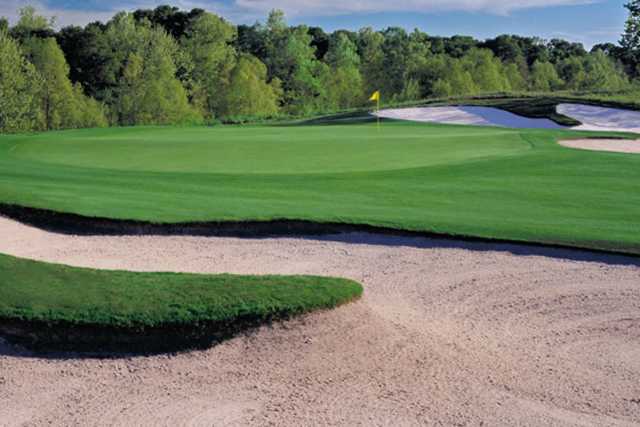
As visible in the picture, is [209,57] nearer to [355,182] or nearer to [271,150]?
[271,150]

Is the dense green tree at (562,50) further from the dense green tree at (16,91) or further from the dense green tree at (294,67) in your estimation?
the dense green tree at (16,91)

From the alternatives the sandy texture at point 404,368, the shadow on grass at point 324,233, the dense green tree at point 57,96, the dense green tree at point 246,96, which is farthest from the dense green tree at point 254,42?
the sandy texture at point 404,368

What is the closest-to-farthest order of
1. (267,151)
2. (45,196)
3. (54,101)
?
(45,196), (267,151), (54,101)

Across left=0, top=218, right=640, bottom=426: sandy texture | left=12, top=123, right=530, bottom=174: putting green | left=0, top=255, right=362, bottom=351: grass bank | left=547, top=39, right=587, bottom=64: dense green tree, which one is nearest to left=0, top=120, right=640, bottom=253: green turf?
left=12, top=123, right=530, bottom=174: putting green

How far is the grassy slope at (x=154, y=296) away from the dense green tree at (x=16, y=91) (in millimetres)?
51442

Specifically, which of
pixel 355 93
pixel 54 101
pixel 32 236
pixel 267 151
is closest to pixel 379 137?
pixel 267 151

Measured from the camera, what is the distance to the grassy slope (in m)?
7.46

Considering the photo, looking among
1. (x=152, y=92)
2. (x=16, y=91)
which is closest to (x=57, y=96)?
(x=16, y=91)

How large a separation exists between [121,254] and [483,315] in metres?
5.75

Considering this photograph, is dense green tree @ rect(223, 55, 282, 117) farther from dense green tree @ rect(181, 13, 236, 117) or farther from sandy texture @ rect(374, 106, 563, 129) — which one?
sandy texture @ rect(374, 106, 563, 129)

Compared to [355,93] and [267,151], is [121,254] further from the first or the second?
[355,93]

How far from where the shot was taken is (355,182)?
17062 millimetres

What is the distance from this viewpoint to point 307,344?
7.21 m

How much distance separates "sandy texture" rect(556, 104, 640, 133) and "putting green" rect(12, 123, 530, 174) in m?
9.15
